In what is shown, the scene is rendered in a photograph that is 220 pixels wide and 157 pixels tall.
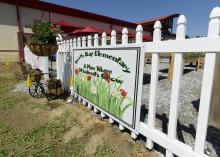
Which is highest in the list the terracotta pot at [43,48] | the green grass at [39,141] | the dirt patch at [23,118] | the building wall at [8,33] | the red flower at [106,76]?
the building wall at [8,33]

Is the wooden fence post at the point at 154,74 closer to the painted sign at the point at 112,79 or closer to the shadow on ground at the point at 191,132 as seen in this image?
the painted sign at the point at 112,79

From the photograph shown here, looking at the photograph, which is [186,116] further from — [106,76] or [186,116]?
[106,76]

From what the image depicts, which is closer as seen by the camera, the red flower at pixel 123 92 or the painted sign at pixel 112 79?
the painted sign at pixel 112 79

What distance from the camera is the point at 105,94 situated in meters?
2.90

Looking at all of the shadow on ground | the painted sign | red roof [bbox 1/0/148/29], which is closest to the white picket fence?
the painted sign

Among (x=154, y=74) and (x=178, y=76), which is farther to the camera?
(x=154, y=74)

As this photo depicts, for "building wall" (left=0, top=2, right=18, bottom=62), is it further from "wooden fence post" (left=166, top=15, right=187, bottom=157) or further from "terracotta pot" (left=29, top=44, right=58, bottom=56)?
"wooden fence post" (left=166, top=15, right=187, bottom=157)

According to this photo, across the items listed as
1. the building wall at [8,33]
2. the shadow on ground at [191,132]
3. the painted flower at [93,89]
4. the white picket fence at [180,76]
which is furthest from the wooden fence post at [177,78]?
the building wall at [8,33]

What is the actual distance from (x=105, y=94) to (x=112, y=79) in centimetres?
35

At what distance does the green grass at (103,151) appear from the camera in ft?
7.09

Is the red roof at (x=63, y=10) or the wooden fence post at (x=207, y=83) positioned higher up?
the red roof at (x=63, y=10)

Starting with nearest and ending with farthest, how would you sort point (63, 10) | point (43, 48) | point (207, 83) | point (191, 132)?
point (207, 83) → point (191, 132) → point (43, 48) → point (63, 10)

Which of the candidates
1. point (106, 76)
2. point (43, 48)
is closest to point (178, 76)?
point (106, 76)

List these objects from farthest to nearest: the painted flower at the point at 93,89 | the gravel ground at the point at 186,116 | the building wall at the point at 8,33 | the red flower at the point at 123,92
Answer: the building wall at the point at 8,33 → the painted flower at the point at 93,89 → the red flower at the point at 123,92 → the gravel ground at the point at 186,116
